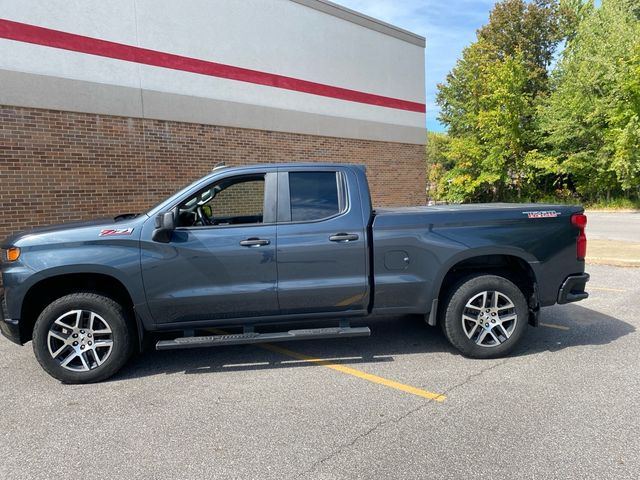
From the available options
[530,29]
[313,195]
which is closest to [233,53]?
[313,195]

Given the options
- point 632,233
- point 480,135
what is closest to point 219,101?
point 632,233

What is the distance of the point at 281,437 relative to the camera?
3.01 m

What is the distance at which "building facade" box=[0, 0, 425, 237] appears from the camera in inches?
316

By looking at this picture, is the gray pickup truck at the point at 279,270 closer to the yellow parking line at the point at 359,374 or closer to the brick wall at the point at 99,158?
the yellow parking line at the point at 359,374

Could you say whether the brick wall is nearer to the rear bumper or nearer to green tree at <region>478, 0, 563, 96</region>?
the rear bumper

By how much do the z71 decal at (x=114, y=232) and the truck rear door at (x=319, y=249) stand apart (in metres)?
1.34

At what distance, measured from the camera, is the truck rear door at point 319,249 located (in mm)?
4059

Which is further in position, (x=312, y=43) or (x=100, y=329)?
(x=312, y=43)

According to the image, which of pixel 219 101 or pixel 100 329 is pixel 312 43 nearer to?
pixel 219 101

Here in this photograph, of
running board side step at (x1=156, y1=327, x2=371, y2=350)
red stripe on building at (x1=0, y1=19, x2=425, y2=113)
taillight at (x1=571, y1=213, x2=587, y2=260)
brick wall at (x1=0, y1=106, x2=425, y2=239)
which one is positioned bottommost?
running board side step at (x1=156, y1=327, x2=371, y2=350)

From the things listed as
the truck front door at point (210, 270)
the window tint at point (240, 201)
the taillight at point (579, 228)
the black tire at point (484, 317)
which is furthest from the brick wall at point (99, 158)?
the taillight at point (579, 228)

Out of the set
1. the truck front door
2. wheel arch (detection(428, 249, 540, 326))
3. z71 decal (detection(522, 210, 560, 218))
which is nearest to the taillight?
z71 decal (detection(522, 210, 560, 218))

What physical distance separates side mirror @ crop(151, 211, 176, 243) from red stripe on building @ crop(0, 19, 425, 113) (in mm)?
6577

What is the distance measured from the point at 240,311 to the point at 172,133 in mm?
6945
